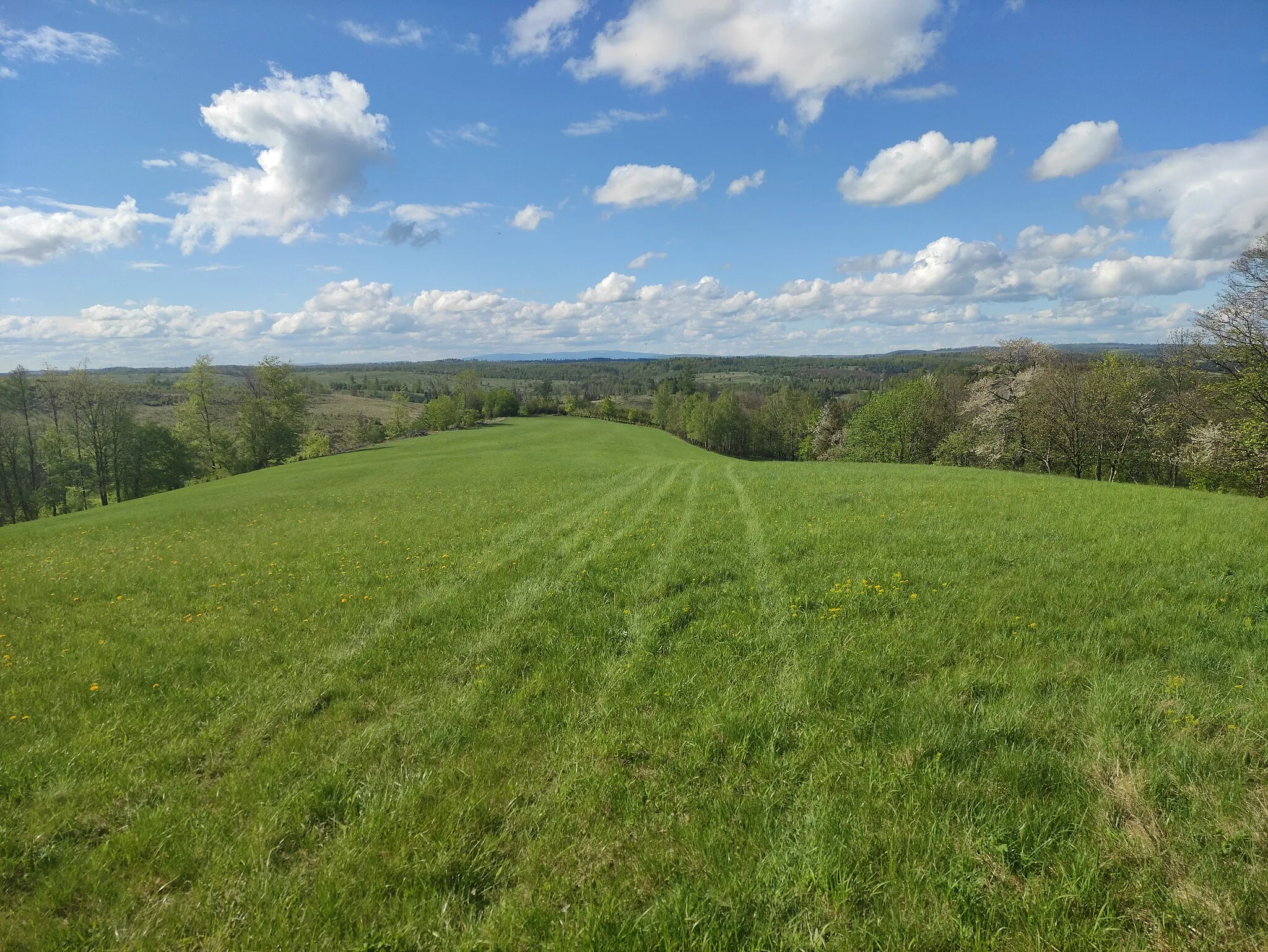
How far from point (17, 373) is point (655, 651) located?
73347 millimetres

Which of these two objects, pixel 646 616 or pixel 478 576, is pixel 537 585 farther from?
pixel 646 616

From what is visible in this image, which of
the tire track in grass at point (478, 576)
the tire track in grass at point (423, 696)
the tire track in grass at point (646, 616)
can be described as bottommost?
the tire track in grass at point (478, 576)

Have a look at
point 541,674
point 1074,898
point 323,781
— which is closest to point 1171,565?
point 1074,898

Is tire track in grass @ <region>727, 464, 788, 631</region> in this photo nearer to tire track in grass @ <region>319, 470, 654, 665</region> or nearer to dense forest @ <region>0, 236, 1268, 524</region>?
tire track in grass @ <region>319, 470, 654, 665</region>

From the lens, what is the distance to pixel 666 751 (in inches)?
182

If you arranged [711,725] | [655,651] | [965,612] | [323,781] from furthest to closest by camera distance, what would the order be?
[965,612] → [655,651] → [711,725] → [323,781]

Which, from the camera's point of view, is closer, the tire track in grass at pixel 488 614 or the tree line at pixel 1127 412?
the tire track in grass at pixel 488 614

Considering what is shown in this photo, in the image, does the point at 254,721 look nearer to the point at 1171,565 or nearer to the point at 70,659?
the point at 70,659

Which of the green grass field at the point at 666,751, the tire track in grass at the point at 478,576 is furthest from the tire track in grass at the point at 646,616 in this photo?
the tire track in grass at the point at 478,576

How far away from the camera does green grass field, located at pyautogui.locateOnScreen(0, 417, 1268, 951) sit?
3131mm

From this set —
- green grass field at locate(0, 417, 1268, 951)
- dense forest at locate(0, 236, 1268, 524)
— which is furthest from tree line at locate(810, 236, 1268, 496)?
green grass field at locate(0, 417, 1268, 951)

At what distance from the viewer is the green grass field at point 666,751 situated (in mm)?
3131

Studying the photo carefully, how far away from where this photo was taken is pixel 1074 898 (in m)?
3.00

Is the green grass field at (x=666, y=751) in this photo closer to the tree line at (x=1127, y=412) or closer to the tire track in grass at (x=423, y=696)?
the tire track in grass at (x=423, y=696)
